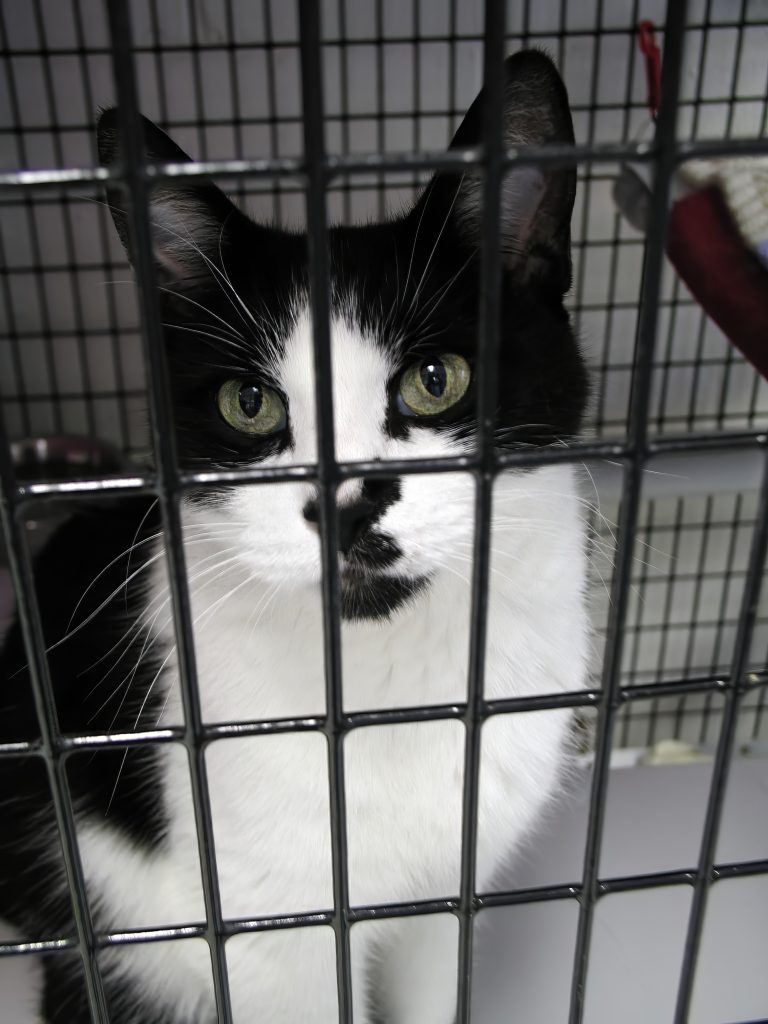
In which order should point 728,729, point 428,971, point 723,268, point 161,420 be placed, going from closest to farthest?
1. point 161,420
2. point 728,729
3. point 428,971
4. point 723,268

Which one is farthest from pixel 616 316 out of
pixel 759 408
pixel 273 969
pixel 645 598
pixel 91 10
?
pixel 273 969

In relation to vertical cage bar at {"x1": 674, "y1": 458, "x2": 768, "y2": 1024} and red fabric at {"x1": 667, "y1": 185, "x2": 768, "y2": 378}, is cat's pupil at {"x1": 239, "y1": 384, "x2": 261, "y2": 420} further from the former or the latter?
red fabric at {"x1": 667, "y1": 185, "x2": 768, "y2": 378}

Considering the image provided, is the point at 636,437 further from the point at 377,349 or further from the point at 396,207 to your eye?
the point at 396,207

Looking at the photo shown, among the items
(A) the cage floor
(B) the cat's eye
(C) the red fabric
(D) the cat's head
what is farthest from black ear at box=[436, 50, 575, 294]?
(A) the cage floor

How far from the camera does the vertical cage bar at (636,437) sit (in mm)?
339

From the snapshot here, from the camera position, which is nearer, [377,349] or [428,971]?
[377,349]

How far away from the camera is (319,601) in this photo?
0.70 metres

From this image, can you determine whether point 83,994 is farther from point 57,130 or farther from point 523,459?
point 57,130

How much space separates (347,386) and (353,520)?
136mm

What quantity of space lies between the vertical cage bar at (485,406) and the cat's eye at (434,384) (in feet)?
0.90

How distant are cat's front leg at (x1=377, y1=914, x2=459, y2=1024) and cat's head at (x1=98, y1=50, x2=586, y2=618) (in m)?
0.45

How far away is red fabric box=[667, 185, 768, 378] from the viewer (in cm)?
100

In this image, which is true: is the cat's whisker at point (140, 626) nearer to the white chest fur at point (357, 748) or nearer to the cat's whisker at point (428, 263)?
the white chest fur at point (357, 748)

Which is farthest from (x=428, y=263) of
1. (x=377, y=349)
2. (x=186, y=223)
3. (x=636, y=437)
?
(x=636, y=437)
